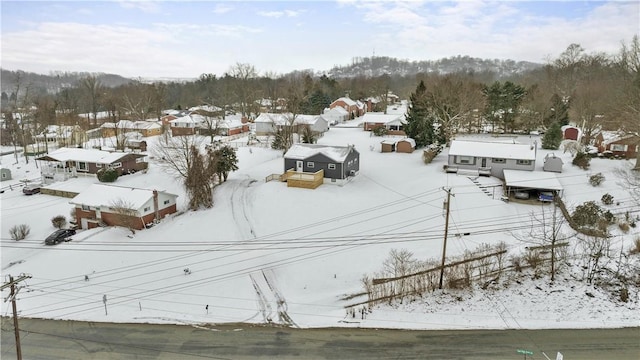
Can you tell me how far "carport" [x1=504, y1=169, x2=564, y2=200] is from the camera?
30.5 metres

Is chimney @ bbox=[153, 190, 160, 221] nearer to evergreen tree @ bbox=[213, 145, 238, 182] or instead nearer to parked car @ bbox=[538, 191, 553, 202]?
evergreen tree @ bbox=[213, 145, 238, 182]

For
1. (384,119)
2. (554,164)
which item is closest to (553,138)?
(554,164)

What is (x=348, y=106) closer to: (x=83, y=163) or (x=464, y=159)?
(x=464, y=159)

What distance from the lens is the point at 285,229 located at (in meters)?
29.1

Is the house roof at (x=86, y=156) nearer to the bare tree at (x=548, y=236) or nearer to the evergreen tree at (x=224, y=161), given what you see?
the evergreen tree at (x=224, y=161)

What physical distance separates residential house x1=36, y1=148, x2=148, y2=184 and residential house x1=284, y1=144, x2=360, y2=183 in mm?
18847

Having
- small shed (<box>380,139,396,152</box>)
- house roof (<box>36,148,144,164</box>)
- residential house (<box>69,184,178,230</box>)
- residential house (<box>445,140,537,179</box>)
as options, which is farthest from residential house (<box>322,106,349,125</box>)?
residential house (<box>69,184,178,230</box>)

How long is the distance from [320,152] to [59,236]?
2028 cm

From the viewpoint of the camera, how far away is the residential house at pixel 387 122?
56216 millimetres

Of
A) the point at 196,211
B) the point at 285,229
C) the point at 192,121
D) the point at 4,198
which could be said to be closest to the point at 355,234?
the point at 285,229

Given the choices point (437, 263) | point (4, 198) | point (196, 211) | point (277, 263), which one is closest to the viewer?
point (437, 263)

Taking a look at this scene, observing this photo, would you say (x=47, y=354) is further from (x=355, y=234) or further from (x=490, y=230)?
(x=490, y=230)

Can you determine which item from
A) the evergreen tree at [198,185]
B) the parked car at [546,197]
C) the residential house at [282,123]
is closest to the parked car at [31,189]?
the evergreen tree at [198,185]

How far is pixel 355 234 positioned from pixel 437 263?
621 centimetres
